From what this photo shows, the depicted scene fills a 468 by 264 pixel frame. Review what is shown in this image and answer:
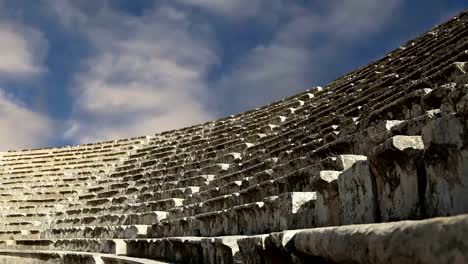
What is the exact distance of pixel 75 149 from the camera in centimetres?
1825

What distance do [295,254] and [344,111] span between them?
4262 mm

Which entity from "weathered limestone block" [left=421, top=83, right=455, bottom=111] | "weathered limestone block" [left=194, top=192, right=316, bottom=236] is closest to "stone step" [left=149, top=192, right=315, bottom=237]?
"weathered limestone block" [left=194, top=192, right=316, bottom=236]

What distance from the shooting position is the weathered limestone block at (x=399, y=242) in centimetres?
135

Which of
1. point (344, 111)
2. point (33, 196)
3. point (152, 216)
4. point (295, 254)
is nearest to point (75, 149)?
point (33, 196)

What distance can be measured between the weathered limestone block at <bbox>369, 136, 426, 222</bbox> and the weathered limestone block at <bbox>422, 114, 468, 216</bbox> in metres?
0.13

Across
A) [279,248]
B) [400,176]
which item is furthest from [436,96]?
[279,248]

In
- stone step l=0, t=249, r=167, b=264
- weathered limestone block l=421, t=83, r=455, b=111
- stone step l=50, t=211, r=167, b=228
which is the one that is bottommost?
stone step l=0, t=249, r=167, b=264

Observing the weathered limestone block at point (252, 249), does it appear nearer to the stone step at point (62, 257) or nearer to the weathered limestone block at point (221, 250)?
the weathered limestone block at point (221, 250)

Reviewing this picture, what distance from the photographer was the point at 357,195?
2.82 metres

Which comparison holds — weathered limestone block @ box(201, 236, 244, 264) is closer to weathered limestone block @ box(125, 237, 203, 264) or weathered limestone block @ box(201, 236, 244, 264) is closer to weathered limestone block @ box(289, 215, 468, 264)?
weathered limestone block @ box(125, 237, 203, 264)

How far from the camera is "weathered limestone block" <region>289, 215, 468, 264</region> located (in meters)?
1.35

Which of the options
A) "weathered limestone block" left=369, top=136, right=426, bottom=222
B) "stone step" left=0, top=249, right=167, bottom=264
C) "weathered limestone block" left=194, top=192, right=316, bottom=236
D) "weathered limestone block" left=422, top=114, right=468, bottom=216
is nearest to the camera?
"weathered limestone block" left=422, top=114, right=468, bottom=216

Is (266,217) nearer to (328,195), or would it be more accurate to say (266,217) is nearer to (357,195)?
(328,195)

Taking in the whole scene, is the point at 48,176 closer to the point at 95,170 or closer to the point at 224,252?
the point at 95,170
